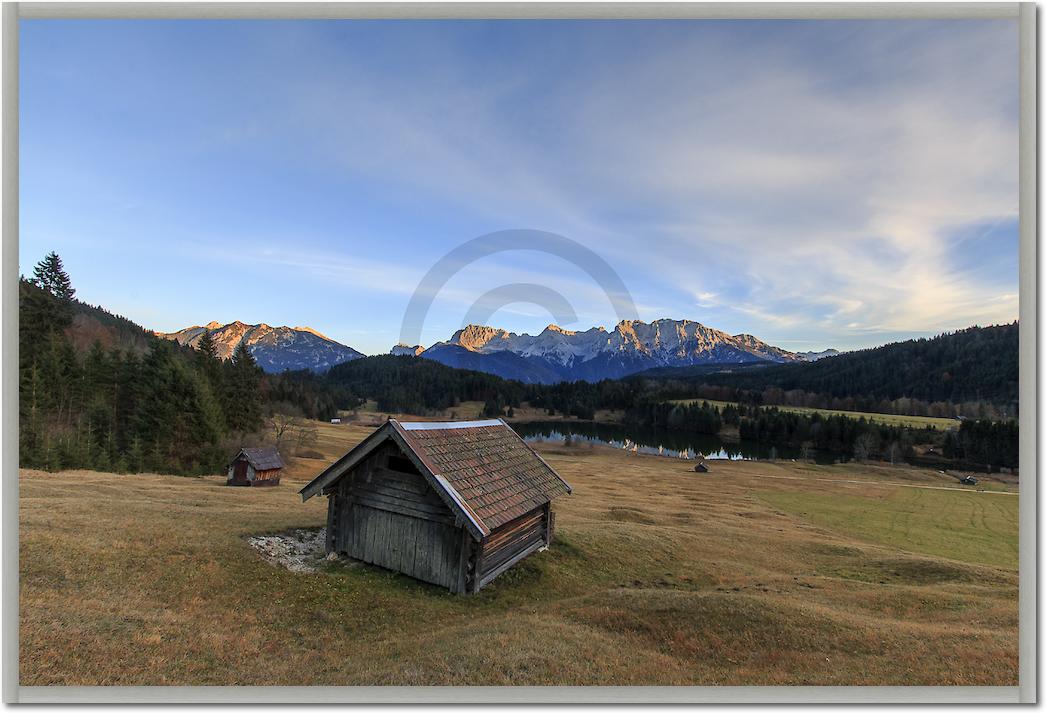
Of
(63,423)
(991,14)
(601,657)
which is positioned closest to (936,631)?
(601,657)

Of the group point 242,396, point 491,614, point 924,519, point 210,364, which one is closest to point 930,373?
point 924,519

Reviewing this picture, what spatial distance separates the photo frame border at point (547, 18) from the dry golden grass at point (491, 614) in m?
Answer: 0.21

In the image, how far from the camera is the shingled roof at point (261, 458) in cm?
3891

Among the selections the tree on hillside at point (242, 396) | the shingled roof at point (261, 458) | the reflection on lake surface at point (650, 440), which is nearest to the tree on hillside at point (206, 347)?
the tree on hillside at point (242, 396)

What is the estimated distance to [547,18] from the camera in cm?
875

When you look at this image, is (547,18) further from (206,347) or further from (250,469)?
(206,347)

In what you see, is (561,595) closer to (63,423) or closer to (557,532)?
(557,532)

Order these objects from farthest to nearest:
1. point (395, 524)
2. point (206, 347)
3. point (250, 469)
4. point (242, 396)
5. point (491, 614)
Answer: point (242, 396) → point (206, 347) → point (250, 469) → point (395, 524) → point (491, 614)

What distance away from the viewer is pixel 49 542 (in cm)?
1167

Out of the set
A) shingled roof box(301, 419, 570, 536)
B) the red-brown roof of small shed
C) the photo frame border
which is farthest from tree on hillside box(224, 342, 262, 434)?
the photo frame border

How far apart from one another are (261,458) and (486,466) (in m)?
34.8

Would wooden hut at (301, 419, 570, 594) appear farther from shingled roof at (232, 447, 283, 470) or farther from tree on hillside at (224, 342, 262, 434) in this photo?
tree on hillside at (224, 342, 262, 434)

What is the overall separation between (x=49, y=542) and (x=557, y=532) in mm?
16251

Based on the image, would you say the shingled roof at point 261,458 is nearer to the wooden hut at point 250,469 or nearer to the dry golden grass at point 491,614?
the wooden hut at point 250,469
